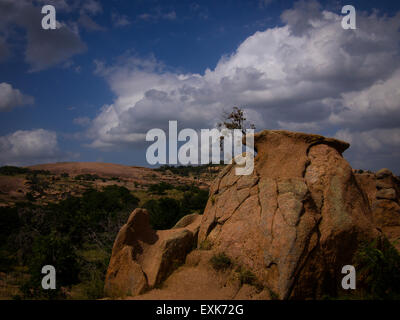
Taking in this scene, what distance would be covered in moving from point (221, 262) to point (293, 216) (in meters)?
2.10

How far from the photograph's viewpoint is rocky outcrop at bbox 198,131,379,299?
21.7 ft

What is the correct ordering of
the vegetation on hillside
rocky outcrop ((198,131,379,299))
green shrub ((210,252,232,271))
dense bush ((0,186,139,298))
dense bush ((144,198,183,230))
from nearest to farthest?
rocky outcrop ((198,131,379,299))
green shrub ((210,252,232,271))
the vegetation on hillside
dense bush ((0,186,139,298))
dense bush ((144,198,183,230))

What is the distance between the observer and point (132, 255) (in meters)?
7.87

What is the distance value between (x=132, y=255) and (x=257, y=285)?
331 cm

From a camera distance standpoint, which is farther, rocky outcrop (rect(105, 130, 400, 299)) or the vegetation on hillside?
the vegetation on hillside

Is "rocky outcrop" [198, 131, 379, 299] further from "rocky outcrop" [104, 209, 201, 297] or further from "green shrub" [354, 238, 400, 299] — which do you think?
"rocky outcrop" [104, 209, 201, 297]

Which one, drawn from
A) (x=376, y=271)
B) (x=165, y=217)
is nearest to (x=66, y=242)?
(x=165, y=217)

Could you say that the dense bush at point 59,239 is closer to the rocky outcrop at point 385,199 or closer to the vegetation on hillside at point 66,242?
the vegetation on hillside at point 66,242

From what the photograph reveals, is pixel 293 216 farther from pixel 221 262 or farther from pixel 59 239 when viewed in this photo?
pixel 59 239

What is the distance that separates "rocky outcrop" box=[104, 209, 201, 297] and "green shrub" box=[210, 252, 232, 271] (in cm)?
104

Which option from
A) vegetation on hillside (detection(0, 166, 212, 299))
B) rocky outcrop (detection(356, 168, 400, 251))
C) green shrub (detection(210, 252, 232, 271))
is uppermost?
rocky outcrop (detection(356, 168, 400, 251))

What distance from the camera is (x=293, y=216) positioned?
273 inches

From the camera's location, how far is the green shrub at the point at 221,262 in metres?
7.36

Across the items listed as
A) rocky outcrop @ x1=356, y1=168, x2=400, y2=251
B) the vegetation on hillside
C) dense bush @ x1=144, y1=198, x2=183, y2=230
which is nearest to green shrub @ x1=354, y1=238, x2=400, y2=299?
rocky outcrop @ x1=356, y1=168, x2=400, y2=251
